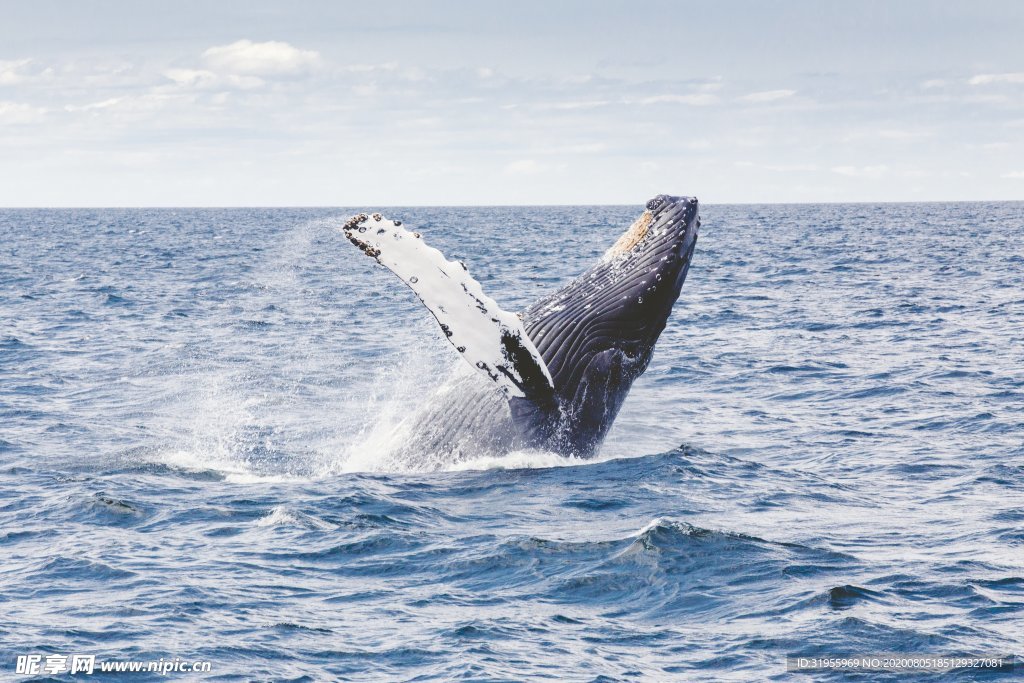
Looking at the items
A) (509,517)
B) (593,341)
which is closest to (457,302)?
(593,341)

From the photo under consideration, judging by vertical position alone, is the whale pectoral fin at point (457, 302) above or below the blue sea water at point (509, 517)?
above

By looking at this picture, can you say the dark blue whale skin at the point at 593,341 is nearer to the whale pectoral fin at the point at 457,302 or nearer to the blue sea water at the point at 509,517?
the blue sea water at the point at 509,517

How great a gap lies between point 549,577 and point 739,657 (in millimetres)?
1724

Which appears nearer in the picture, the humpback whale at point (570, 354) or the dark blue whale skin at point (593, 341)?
the humpback whale at point (570, 354)

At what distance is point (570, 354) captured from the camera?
9.79 m

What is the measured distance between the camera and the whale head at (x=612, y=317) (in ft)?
32.1

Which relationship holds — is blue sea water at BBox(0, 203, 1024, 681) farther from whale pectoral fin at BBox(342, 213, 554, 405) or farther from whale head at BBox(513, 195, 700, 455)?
whale pectoral fin at BBox(342, 213, 554, 405)

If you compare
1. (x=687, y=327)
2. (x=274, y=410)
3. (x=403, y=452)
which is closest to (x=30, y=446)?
(x=274, y=410)

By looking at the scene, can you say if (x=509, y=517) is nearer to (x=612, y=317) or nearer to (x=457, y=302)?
(x=612, y=317)

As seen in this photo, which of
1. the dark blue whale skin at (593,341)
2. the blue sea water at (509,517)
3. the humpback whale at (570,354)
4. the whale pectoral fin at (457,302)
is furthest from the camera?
the dark blue whale skin at (593,341)

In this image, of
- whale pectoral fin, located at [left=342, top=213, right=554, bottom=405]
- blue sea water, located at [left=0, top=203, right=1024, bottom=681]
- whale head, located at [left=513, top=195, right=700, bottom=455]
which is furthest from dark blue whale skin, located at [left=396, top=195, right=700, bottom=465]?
whale pectoral fin, located at [left=342, top=213, right=554, bottom=405]

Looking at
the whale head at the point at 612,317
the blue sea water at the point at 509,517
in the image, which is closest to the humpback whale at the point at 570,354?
the whale head at the point at 612,317

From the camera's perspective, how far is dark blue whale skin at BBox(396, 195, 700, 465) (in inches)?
385

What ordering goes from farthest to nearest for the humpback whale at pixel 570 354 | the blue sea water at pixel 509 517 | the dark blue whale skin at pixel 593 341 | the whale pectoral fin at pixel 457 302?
the dark blue whale skin at pixel 593 341, the humpback whale at pixel 570 354, the whale pectoral fin at pixel 457 302, the blue sea water at pixel 509 517
